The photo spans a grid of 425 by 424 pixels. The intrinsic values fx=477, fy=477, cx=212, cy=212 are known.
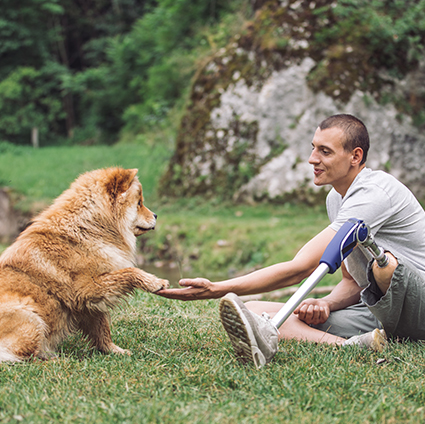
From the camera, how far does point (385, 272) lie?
9.59 feet

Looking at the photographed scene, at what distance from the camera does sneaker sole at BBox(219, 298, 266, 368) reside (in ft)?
8.64

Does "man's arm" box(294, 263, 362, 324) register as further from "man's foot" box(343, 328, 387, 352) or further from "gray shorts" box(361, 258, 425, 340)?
"gray shorts" box(361, 258, 425, 340)

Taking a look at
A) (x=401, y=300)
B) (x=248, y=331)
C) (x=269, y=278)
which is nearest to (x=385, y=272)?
(x=401, y=300)

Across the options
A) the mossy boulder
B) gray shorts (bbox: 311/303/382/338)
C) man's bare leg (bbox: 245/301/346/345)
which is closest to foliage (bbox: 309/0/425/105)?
the mossy boulder

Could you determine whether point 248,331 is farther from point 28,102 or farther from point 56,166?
point 28,102

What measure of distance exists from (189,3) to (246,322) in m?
19.4

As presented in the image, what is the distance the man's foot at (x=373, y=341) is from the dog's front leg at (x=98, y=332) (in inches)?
63.8

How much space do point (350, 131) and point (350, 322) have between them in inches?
56.4

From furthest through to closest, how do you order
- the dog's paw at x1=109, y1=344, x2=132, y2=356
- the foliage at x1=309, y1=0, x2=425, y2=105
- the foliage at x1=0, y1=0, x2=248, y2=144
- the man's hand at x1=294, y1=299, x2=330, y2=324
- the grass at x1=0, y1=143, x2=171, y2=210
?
1. the foliage at x1=0, y1=0, x2=248, y2=144
2. the grass at x1=0, y1=143, x2=171, y2=210
3. the foliage at x1=309, y1=0, x2=425, y2=105
4. the man's hand at x1=294, y1=299, x2=330, y2=324
5. the dog's paw at x1=109, y1=344, x2=132, y2=356

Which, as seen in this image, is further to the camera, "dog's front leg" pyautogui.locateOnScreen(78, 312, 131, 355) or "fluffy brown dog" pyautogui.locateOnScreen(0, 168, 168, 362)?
"dog's front leg" pyautogui.locateOnScreen(78, 312, 131, 355)

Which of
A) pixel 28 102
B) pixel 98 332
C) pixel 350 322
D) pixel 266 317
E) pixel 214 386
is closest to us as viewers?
pixel 214 386

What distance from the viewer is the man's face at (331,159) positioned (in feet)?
10.7

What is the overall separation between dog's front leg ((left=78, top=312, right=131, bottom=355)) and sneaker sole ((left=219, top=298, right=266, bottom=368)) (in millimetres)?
1028

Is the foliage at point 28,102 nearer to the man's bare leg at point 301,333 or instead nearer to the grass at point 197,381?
the grass at point 197,381
